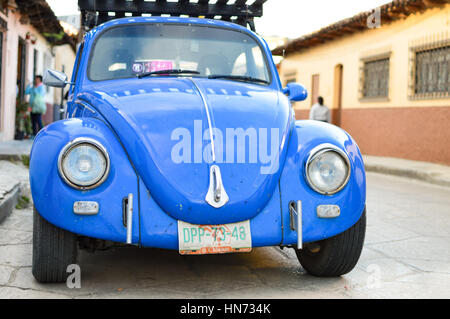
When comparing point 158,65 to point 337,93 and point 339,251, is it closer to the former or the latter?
point 339,251

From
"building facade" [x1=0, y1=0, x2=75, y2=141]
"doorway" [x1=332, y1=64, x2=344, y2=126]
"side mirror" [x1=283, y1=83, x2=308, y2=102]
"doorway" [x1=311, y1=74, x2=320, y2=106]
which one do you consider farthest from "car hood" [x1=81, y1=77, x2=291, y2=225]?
"doorway" [x1=311, y1=74, x2=320, y2=106]

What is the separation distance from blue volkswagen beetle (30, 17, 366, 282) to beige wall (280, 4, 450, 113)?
387 inches

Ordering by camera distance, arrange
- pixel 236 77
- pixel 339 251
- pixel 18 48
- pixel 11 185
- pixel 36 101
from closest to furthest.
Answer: pixel 339 251, pixel 236 77, pixel 11 185, pixel 36 101, pixel 18 48

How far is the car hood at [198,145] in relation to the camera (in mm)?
3068

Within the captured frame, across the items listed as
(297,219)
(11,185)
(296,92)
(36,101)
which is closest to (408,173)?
(296,92)

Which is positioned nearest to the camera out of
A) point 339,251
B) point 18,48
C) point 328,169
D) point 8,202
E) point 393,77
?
point 328,169

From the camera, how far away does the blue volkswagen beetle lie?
9.96 ft

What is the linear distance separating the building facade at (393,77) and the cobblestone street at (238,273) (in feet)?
26.9

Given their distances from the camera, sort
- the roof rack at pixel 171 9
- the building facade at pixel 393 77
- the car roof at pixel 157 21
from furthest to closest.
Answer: the building facade at pixel 393 77 → the roof rack at pixel 171 9 → the car roof at pixel 157 21

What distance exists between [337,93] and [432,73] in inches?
242

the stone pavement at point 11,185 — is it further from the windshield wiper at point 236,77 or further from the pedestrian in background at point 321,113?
the pedestrian in background at point 321,113

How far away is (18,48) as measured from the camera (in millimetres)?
16047

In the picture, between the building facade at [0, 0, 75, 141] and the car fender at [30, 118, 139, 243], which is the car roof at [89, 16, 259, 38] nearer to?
the car fender at [30, 118, 139, 243]

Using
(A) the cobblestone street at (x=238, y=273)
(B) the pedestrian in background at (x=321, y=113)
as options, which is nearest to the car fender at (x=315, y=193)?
(A) the cobblestone street at (x=238, y=273)
